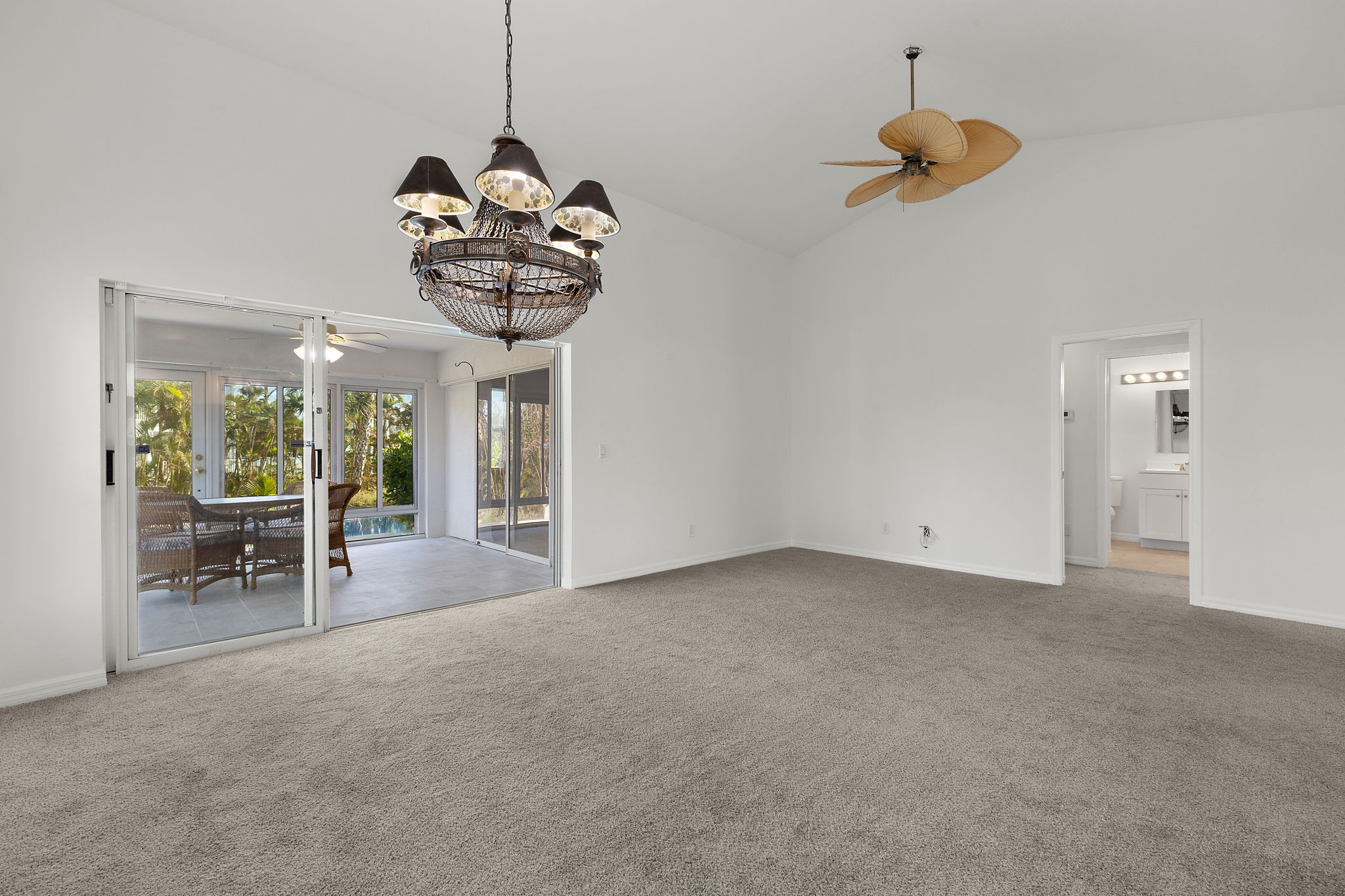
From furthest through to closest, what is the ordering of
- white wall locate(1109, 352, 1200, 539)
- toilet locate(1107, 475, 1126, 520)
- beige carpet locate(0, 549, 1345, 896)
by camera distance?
1. toilet locate(1107, 475, 1126, 520)
2. white wall locate(1109, 352, 1200, 539)
3. beige carpet locate(0, 549, 1345, 896)

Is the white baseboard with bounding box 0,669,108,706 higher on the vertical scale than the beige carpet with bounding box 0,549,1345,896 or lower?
higher

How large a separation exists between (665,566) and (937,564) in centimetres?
267

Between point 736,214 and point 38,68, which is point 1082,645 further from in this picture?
point 38,68

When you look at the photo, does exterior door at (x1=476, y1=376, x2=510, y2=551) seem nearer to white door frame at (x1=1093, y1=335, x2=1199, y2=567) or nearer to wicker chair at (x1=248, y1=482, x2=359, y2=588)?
wicker chair at (x1=248, y1=482, x2=359, y2=588)

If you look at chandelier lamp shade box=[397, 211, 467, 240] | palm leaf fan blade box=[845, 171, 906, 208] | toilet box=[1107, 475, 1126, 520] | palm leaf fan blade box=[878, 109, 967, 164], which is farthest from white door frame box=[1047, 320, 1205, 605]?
chandelier lamp shade box=[397, 211, 467, 240]

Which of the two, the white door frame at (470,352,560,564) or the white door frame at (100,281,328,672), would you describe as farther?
the white door frame at (470,352,560,564)

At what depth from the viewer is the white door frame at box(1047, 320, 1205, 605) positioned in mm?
4781

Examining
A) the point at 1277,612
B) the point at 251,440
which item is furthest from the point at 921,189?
the point at 251,440

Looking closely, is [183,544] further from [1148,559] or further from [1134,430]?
[1134,430]

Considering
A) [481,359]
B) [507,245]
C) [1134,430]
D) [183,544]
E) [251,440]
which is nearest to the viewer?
[507,245]

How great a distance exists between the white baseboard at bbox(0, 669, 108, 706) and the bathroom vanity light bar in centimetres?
1014

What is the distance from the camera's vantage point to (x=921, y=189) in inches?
162

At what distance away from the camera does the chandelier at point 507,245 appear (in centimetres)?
207

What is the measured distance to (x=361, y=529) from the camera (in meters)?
8.61
